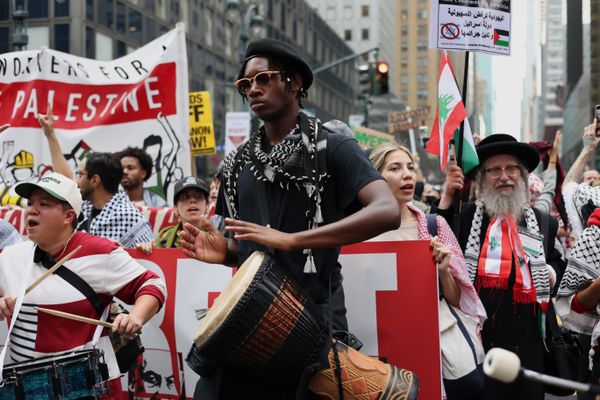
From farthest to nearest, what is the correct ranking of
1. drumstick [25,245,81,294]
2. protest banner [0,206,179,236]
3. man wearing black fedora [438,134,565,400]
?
protest banner [0,206,179,236] → man wearing black fedora [438,134,565,400] → drumstick [25,245,81,294]

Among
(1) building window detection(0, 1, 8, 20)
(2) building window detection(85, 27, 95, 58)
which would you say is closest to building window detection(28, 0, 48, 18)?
(1) building window detection(0, 1, 8, 20)

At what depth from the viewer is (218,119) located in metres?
47.2

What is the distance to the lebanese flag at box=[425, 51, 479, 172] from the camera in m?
5.17

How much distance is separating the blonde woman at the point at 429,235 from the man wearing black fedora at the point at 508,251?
0.24m

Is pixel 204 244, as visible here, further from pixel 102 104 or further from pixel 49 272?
pixel 102 104

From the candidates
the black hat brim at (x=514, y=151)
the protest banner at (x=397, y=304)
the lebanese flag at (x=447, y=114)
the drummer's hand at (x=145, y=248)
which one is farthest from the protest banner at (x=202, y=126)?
the protest banner at (x=397, y=304)

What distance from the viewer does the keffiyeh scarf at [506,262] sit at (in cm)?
473

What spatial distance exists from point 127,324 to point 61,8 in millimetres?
31052

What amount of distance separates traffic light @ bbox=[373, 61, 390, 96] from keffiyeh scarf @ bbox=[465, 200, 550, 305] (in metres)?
18.2

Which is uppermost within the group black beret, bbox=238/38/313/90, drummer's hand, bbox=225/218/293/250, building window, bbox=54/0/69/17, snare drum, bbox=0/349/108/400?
building window, bbox=54/0/69/17

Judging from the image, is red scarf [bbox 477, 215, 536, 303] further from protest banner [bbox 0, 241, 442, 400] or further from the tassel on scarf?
the tassel on scarf

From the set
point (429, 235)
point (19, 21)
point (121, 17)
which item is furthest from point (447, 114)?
point (121, 17)

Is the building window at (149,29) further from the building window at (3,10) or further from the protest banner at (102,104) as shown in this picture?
the protest banner at (102,104)

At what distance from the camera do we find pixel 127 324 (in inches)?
146
